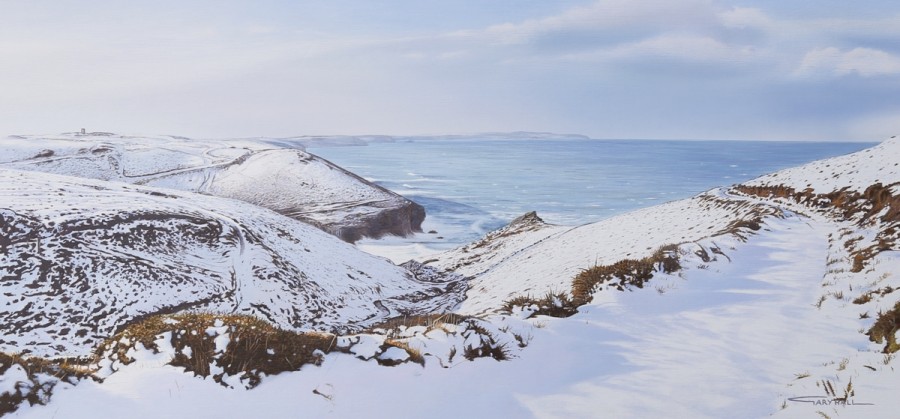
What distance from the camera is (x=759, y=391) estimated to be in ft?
16.9

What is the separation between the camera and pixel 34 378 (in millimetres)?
4348

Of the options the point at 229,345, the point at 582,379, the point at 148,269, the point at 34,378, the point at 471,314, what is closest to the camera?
the point at 34,378

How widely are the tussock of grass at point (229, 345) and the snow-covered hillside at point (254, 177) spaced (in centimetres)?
3615

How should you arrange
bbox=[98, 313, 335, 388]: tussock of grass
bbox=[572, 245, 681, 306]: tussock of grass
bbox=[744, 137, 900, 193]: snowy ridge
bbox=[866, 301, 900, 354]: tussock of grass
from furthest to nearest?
bbox=[744, 137, 900, 193]: snowy ridge
bbox=[572, 245, 681, 306]: tussock of grass
bbox=[866, 301, 900, 354]: tussock of grass
bbox=[98, 313, 335, 388]: tussock of grass

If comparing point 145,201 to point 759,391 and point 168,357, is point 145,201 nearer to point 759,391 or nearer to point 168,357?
point 168,357

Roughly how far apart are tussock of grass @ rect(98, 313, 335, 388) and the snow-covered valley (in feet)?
0.14

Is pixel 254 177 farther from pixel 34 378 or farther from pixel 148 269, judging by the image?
pixel 34 378

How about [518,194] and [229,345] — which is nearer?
[229,345]

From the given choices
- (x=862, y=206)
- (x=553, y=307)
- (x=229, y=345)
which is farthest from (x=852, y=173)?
(x=229, y=345)

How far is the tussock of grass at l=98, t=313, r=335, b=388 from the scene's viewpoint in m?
4.94

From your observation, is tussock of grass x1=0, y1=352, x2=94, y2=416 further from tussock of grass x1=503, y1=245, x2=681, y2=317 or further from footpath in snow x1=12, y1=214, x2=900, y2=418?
tussock of grass x1=503, y1=245, x2=681, y2=317

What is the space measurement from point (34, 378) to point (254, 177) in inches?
1920

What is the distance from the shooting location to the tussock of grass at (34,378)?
162 inches
